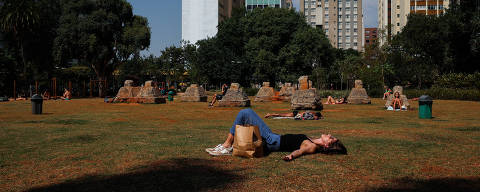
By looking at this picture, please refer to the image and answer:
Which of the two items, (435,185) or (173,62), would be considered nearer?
(435,185)

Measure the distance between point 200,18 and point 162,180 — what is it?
91476 mm

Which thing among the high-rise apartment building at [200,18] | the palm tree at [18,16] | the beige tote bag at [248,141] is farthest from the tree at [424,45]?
the high-rise apartment building at [200,18]

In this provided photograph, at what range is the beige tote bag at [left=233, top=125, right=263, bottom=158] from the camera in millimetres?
6055

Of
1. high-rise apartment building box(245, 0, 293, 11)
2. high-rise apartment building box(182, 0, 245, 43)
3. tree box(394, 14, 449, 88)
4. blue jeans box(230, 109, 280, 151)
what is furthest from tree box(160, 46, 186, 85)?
blue jeans box(230, 109, 280, 151)

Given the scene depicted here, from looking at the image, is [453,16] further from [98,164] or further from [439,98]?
[98,164]

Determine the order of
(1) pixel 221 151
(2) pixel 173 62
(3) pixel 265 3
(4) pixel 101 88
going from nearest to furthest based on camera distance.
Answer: (1) pixel 221 151
(4) pixel 101 88
(2) pixel 173 62
(3) pixel 265 3

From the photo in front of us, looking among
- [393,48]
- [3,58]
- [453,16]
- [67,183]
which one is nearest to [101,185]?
[67,183]

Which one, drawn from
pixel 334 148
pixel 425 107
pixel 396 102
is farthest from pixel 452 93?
pixel 334 148

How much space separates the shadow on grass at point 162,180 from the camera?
4.36 metres

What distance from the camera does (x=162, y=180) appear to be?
471 cm

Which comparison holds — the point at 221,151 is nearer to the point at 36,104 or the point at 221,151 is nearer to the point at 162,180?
the point at 162,180

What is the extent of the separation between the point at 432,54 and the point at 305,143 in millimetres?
40713

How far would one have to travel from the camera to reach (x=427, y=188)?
4395 millimetres

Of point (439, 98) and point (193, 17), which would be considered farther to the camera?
point (193, 17)
